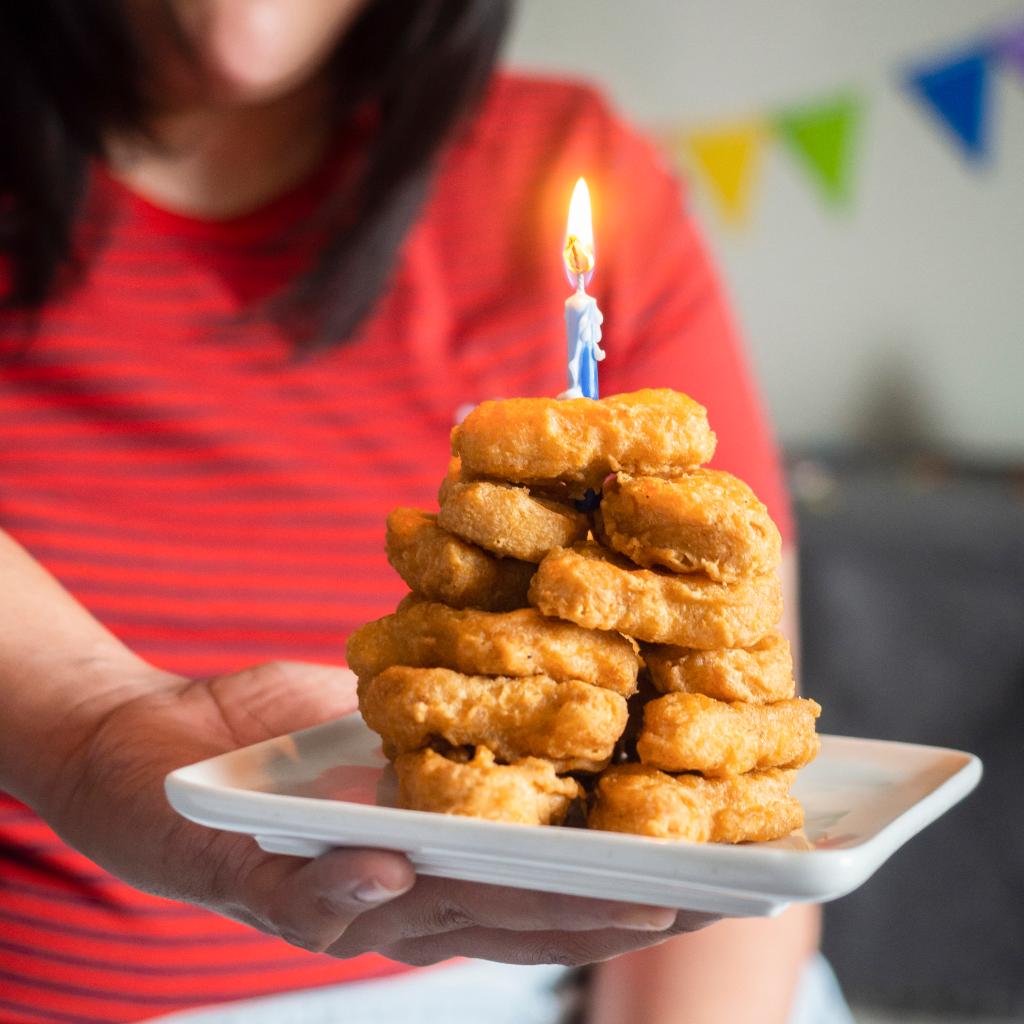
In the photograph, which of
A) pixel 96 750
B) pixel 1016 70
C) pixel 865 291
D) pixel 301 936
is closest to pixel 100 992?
pixel 96 750

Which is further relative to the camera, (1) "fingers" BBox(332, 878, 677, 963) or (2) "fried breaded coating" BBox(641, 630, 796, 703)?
(2) "fried breaded coating" BBox(641, 630, 796, 703)

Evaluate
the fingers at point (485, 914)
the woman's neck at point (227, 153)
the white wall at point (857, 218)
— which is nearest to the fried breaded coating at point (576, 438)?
the fingers at point (485, 914)

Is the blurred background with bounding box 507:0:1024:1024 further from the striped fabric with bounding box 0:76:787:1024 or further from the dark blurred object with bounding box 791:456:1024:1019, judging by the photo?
the striped fabric with bounding box 0:76:787:1024

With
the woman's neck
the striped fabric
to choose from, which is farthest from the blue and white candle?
the woman's neck

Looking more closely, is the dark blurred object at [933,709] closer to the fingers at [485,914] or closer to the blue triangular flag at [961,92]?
the blue triangular flag at [961,92]

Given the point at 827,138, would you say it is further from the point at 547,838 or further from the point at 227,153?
the point at 547,838
